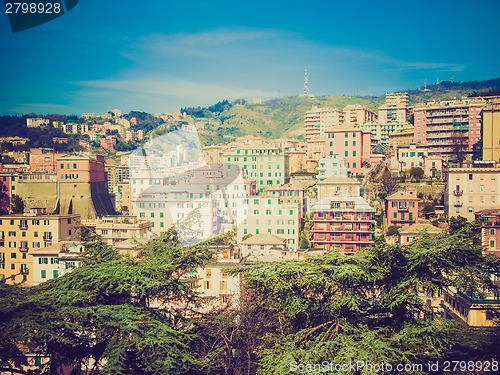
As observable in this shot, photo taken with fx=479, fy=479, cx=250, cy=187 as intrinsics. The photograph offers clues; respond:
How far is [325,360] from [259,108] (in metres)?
157

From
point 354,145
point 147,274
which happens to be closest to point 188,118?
point 354,145

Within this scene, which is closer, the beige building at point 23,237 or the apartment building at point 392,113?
the beige building at point 23,237

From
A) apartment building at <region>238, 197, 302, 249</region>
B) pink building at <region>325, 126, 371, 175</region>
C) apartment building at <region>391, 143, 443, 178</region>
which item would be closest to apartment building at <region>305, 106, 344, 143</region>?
apartment building at <region>391, 143, 443, 178</region>

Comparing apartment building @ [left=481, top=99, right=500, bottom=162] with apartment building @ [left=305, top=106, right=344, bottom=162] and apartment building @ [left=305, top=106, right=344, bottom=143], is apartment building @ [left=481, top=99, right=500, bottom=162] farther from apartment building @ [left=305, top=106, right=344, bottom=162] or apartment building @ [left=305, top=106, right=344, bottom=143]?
apartment building @ [left=305, top=106, right=344, bottom=143]

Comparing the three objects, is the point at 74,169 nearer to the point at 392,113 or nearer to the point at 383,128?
the point at 383,128

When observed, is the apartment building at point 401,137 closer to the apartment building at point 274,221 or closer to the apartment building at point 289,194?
the apartment building at point 289,194

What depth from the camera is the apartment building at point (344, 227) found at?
33.3m

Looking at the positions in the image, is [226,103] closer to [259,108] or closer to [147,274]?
[259,108]

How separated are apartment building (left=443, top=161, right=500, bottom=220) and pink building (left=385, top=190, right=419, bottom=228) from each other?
Answer: 3457mm

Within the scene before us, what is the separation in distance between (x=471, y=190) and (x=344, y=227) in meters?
11.2

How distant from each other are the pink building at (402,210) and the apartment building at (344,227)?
2850 mm

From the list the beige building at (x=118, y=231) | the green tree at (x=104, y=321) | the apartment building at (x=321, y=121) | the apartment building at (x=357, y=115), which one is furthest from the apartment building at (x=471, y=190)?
the apartment building at (x=321, y=121)

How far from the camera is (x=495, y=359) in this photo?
12.1 m

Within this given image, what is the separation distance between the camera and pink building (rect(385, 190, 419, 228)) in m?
36.0
